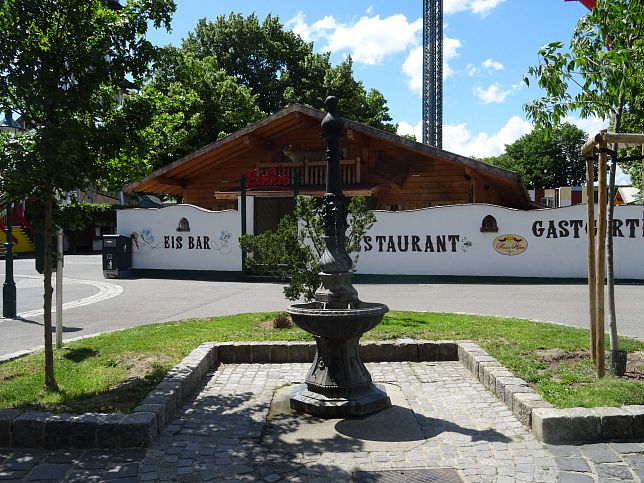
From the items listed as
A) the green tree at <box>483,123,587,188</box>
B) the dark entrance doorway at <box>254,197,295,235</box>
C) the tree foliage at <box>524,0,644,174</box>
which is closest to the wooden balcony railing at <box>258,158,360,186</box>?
the dark entrance doorway at <box>254,197,295,235</box>

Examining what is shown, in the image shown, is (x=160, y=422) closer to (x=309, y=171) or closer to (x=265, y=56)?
(x=309, y=171)

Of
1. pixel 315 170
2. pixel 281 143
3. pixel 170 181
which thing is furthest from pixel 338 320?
pixel 170 181

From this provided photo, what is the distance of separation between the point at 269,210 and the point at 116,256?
563 cm

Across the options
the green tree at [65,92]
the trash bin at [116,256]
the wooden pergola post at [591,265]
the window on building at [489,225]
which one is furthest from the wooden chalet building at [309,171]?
the green tree at [65,92]

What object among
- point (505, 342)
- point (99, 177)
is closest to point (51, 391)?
point (99, 177)

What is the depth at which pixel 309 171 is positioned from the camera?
74.6ft

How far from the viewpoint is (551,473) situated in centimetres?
390

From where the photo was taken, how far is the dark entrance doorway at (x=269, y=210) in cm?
1902

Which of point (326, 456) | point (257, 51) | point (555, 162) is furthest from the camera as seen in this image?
point (555, 162)

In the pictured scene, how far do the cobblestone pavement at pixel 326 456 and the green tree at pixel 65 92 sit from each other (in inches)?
63.5

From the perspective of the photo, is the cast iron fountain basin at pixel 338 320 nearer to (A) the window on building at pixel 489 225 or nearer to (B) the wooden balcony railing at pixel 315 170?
(A) the window on building at pixel 489 225

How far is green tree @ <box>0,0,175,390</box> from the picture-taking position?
17.1 feet

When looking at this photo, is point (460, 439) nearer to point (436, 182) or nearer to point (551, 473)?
point (551, 473)

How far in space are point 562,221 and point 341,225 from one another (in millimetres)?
12540
